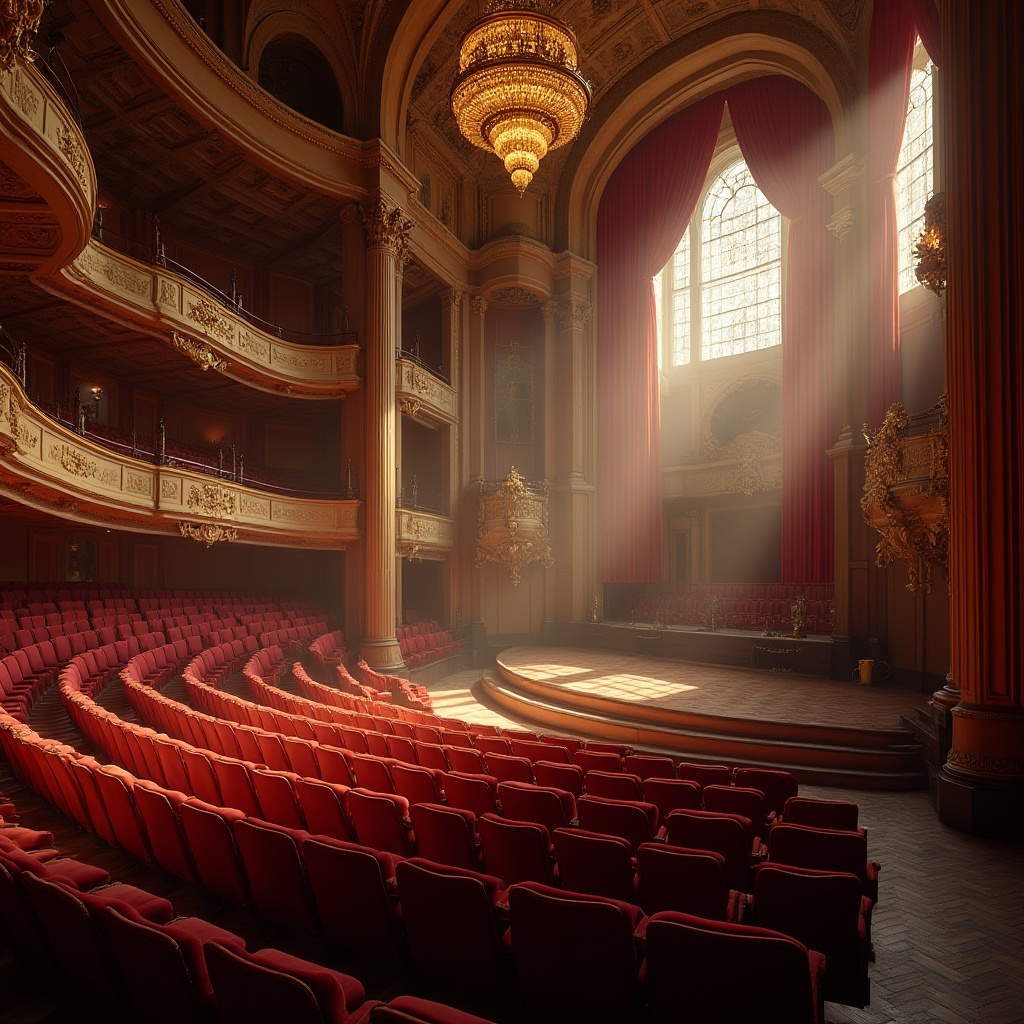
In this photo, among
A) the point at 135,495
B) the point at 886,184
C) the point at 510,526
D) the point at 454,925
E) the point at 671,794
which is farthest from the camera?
the point at 510,526

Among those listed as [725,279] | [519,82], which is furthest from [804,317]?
[519,82]

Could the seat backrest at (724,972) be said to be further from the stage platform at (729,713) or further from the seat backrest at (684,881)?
the stage platform at (729,713)

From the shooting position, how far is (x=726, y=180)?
1480cm

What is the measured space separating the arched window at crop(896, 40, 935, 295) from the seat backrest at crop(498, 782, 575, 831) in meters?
9.01

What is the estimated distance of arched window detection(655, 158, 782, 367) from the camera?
14.2 m

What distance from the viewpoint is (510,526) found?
40.8ft

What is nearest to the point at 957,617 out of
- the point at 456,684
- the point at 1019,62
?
the point at 1019,62

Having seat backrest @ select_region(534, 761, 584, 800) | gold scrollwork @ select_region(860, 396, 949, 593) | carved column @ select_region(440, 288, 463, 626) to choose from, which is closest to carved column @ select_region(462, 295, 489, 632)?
carved column @ select_region(440, 288, 463, 626)

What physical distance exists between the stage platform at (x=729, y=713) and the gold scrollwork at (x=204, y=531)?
4029 mm

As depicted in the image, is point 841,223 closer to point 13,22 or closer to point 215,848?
point 13,22

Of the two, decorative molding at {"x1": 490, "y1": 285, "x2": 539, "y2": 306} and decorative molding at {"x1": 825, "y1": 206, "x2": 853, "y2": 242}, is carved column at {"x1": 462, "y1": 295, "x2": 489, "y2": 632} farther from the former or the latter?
decorative molding at {"x1": 825, "y1": 206, "x2": 853, "y2": 242}

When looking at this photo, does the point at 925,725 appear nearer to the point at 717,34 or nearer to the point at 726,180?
the point at 717,34

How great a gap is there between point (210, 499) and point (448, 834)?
7265 millimetres

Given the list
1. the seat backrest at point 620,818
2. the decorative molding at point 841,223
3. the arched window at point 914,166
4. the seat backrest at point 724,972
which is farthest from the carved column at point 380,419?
the seat backrest at point 724,972
